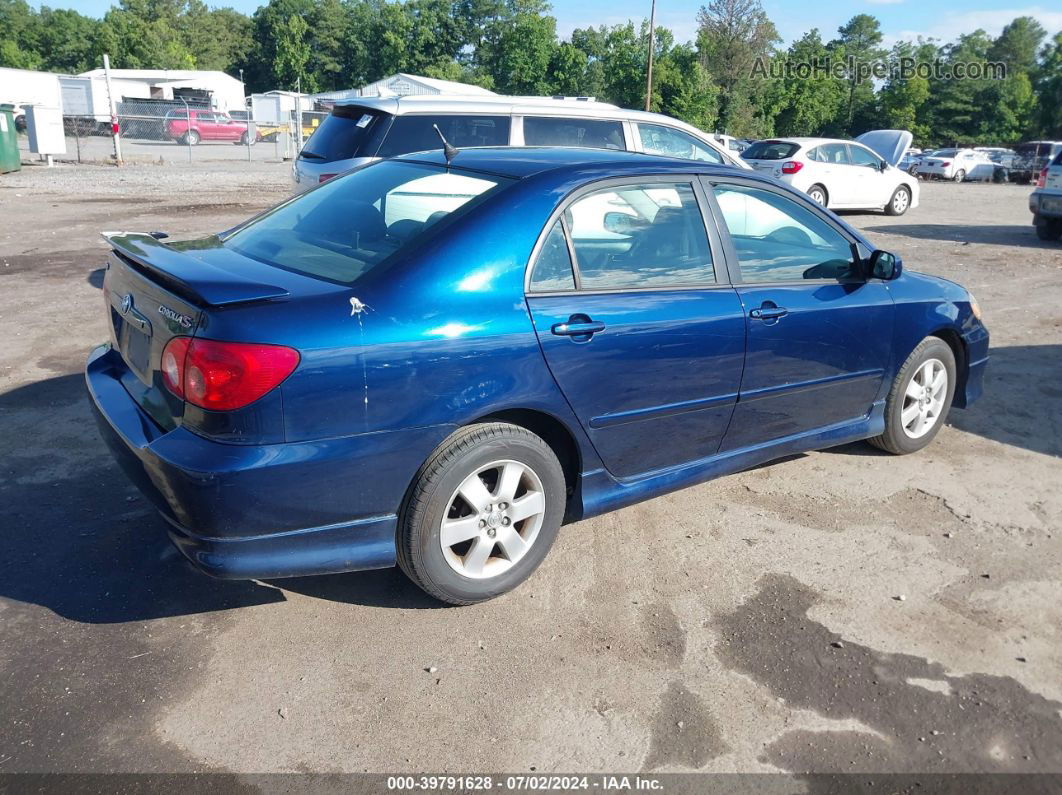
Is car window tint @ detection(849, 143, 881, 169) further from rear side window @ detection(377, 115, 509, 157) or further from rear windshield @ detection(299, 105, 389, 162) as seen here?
rear windshield @ detection(299, 105, 389, 162)

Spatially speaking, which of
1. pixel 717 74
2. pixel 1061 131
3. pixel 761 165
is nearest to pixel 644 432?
pixel 761 165

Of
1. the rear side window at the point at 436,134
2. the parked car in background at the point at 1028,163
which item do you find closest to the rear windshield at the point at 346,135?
the rear side window at the point at 436,134

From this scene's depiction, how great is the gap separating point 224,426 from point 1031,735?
9.18 ft

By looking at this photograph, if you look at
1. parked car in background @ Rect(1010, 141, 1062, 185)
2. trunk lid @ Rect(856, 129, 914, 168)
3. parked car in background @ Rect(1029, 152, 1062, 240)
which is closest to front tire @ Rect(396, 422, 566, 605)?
parked car in background @ Rect(1029, 152, 1062, 240)

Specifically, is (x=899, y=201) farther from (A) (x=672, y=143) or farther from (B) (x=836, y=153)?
(A) (x=672, y=143)

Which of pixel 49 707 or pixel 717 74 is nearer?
pixel 49 707

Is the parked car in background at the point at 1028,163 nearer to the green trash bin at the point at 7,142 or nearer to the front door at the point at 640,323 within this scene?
the green trash bin at the point at 7,142

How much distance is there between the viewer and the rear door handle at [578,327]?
341cm

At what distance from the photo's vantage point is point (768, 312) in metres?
4.06

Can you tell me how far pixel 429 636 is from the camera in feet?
10.9

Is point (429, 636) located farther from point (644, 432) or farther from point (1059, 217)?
point (1059, 217)

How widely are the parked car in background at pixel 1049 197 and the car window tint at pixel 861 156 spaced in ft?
13.1

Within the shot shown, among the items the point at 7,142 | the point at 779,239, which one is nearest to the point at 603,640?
the point at 779,239

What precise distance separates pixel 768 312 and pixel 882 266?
0.90 metres
